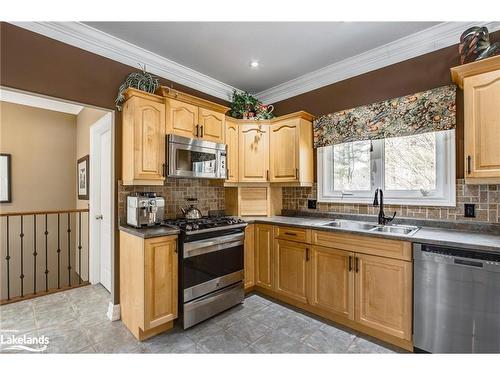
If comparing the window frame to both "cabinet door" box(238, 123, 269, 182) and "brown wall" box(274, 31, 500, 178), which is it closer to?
"brown wall" box(274, 31, 500, 178)

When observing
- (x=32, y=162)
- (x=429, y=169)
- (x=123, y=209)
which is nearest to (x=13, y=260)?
(x=32, y=162)

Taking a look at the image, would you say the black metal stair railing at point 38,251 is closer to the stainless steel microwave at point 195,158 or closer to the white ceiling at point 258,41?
the stainless steel microwave at point 195,158

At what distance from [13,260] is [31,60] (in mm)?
3539

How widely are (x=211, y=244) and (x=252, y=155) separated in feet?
4.39

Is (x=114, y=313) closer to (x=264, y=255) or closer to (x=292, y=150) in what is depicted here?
(x=264, y=255)

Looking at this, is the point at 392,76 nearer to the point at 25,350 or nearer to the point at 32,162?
the point at 25,350

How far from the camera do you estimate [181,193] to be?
2.88 metres

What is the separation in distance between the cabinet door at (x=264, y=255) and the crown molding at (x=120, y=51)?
1988 mm

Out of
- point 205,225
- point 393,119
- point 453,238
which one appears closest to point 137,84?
point 205,225

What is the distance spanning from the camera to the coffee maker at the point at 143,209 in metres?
2.16

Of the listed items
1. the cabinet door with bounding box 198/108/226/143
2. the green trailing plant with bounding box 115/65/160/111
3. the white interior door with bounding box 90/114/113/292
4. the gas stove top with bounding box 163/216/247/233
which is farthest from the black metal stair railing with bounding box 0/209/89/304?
the cabinet door with bounding box 198/108/226/143

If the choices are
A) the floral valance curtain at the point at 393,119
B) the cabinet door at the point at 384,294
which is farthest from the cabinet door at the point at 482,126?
the cabinet door at the point at 384,294

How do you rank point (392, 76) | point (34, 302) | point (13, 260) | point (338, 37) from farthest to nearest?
point (13, 260), point (34, 302), point (392, 76), point (338, 37)

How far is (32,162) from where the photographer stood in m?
3.91
